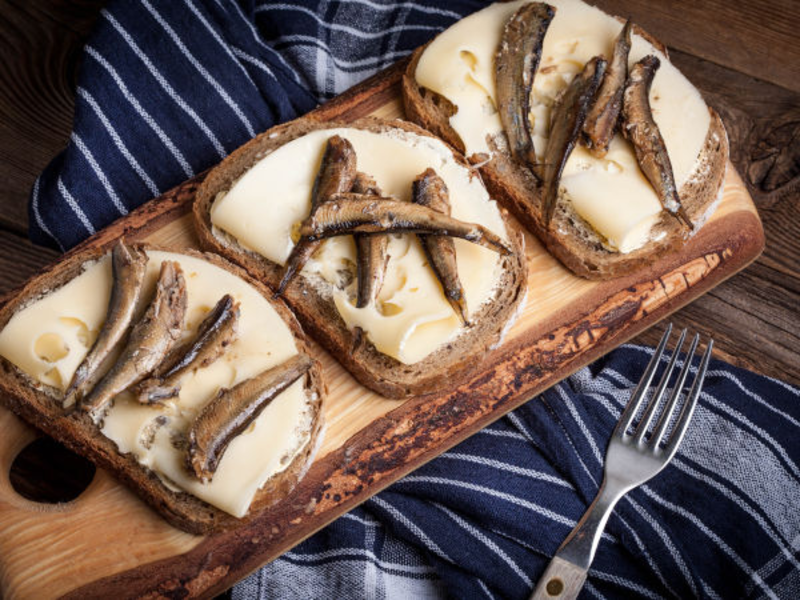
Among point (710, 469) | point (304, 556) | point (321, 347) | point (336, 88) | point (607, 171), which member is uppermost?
point (336, 88)

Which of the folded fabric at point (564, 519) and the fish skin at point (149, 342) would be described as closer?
the fish skin at point (149, 342)

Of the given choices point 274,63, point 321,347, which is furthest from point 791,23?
point 321,347

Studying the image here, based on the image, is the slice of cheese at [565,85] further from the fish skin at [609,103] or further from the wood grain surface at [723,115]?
the wood grain surface at [723,115]

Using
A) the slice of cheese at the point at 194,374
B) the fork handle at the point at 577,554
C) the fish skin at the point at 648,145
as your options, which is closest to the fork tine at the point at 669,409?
the fork handle at the point at 577,554

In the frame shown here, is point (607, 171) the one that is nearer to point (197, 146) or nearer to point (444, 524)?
point (444, 524)

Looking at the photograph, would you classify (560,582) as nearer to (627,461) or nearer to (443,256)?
(627,461)
